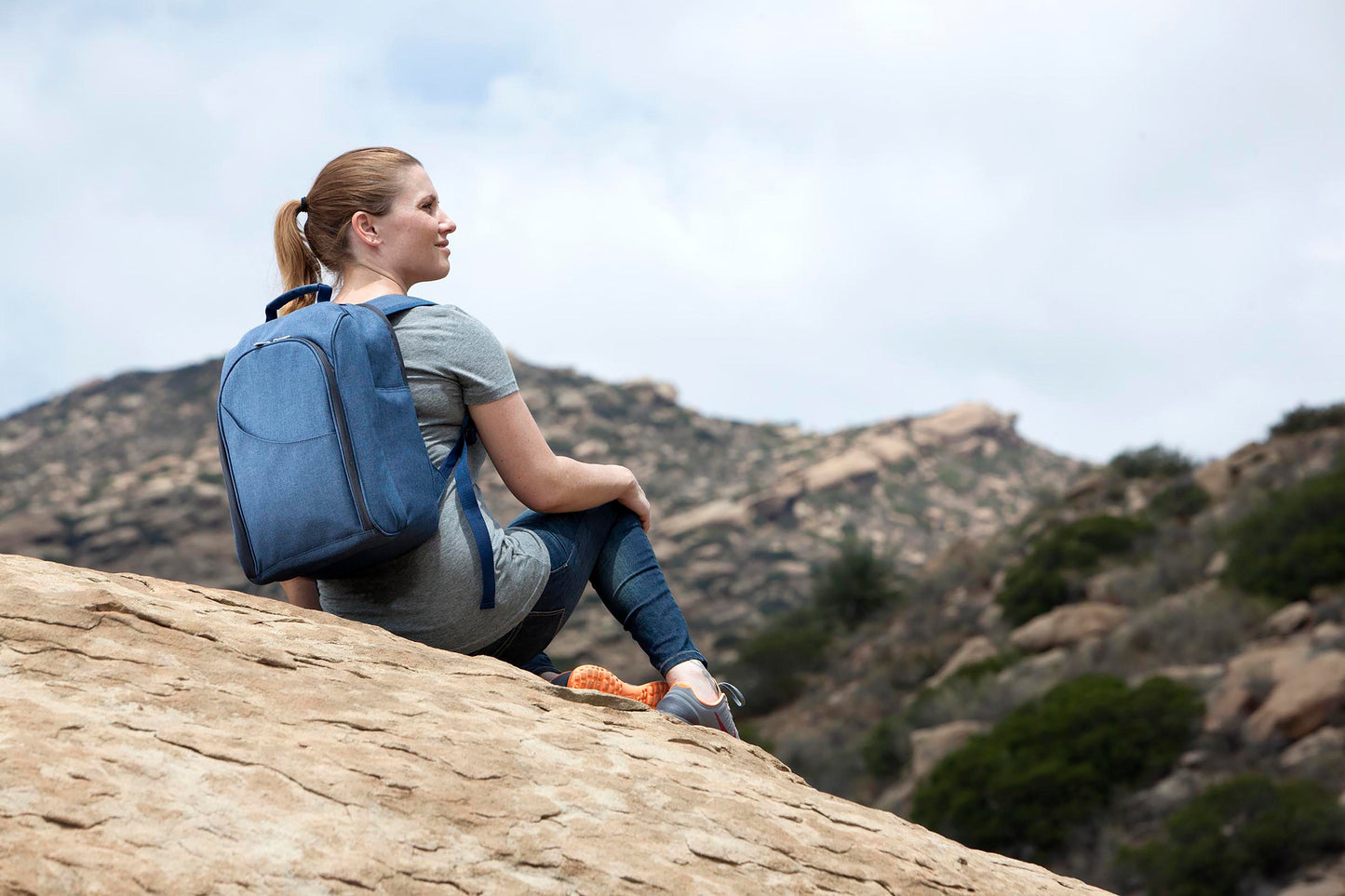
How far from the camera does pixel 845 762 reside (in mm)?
18766

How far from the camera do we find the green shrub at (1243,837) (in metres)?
10.6

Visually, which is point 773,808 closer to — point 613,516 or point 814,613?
point 613,516

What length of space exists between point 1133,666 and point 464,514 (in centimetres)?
1542

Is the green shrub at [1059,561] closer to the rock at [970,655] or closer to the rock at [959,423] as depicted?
the rock at [970,655]

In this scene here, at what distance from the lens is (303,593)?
298 cm

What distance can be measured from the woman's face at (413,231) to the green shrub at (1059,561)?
19623 millimetres

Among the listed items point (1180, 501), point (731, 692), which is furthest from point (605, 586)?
point (1180, 501)

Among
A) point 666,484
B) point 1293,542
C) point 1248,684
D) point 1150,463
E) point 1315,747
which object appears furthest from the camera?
point 666,484

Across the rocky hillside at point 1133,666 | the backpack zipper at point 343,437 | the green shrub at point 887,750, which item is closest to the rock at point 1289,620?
the rocky hillside at point 1133,666

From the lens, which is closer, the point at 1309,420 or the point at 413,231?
the point at 413,231

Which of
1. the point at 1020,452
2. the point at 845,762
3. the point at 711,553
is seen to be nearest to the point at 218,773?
the point at 845,762

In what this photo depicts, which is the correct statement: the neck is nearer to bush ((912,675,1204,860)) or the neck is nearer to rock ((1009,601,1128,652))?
bush ((912,675,1204,860))

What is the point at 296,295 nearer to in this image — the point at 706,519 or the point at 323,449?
the point at 323,449

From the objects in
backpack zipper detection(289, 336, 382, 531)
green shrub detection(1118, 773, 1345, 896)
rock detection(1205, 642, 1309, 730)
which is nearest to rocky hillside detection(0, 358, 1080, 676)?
rock detection(1205, 642, 1309, 730)
